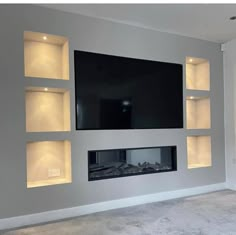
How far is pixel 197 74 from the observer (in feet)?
18.3

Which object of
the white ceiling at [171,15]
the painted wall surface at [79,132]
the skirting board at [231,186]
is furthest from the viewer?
the skirting board at [231,186]

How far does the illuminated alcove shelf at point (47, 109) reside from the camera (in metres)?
3.88

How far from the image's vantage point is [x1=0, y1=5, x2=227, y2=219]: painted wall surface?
3.45m

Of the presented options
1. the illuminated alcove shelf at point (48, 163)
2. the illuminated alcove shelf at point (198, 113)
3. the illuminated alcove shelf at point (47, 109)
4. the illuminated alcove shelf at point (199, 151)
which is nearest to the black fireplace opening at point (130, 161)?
the illuminated alcove shelf at point (48, 163)

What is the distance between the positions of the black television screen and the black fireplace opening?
0.42 meters

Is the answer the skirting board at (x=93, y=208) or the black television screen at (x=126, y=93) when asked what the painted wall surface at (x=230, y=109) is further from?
the black television screen at (x=126, y=93)

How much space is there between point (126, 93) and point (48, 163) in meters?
1.58

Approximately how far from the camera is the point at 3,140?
134 inches

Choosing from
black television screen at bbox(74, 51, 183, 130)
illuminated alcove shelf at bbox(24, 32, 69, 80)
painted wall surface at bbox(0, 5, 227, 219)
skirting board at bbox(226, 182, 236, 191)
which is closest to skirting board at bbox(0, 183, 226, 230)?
painted wall surface at bbox(0, 5, 227, 219)

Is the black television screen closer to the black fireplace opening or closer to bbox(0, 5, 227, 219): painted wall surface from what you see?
bbox(0, 5, 227, 219): painted wall surface

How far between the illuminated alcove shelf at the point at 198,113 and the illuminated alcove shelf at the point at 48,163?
2.65 metres

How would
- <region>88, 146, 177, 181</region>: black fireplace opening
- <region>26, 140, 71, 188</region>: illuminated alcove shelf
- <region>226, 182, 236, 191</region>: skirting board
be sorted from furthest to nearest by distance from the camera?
<region>226, 182, 236, 191</region>: skirting board → <region>88, 146, 177, 181</region>: black fireplace opening → <region>26, 140, 71, 188</region>: illuminated alcove shelf

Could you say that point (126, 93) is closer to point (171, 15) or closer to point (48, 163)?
point (171, 15)

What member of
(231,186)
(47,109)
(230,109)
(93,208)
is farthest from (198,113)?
(47,109)
